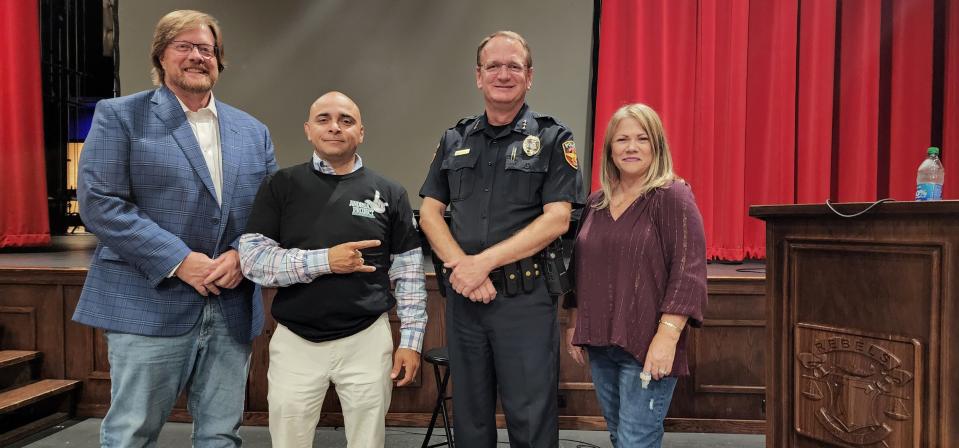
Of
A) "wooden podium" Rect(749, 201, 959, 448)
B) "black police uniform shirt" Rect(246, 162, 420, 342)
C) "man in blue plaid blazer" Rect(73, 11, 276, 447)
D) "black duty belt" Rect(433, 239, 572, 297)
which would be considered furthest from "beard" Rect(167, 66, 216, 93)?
"wooden podium" Rect(749, 201, 959, 448)

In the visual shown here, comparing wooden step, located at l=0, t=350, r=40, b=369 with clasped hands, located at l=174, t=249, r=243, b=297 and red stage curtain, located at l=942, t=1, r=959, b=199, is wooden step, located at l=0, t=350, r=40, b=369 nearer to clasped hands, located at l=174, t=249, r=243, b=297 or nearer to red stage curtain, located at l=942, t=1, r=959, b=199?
clasped hands, located at l=174, t=249, r=243, b=297

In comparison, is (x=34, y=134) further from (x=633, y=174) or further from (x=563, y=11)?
(x=633, y=174)

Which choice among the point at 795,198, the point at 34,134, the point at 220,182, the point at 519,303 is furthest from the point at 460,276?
the point at 34,134

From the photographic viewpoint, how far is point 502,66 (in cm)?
161

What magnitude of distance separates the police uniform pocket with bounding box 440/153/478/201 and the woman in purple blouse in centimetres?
38

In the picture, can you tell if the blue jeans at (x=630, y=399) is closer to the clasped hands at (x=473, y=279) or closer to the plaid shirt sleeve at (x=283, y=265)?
the clasped hands at (x=473, y=279)

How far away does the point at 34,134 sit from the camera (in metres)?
3.97

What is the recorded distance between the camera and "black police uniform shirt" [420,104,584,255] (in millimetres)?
1633

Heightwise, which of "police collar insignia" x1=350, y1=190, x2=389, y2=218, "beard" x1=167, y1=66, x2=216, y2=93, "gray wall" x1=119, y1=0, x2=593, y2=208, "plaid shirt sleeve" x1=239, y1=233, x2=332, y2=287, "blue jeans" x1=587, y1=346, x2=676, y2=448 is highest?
"gray wall" x1=119, y1=0, x2=593, y2=208

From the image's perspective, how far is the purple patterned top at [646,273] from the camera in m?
1.53

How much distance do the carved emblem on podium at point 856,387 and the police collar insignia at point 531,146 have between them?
84cm

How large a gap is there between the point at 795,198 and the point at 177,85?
3.39 m

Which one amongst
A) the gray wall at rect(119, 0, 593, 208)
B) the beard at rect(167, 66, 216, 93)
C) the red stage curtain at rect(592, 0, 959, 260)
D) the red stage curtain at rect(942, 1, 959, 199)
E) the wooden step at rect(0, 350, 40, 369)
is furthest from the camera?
the gray wall at rect(119, 0, 593, 208)

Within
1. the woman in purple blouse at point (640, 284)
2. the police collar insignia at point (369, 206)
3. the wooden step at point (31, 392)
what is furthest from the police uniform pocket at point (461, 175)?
the wooden step at point (31, 392)
